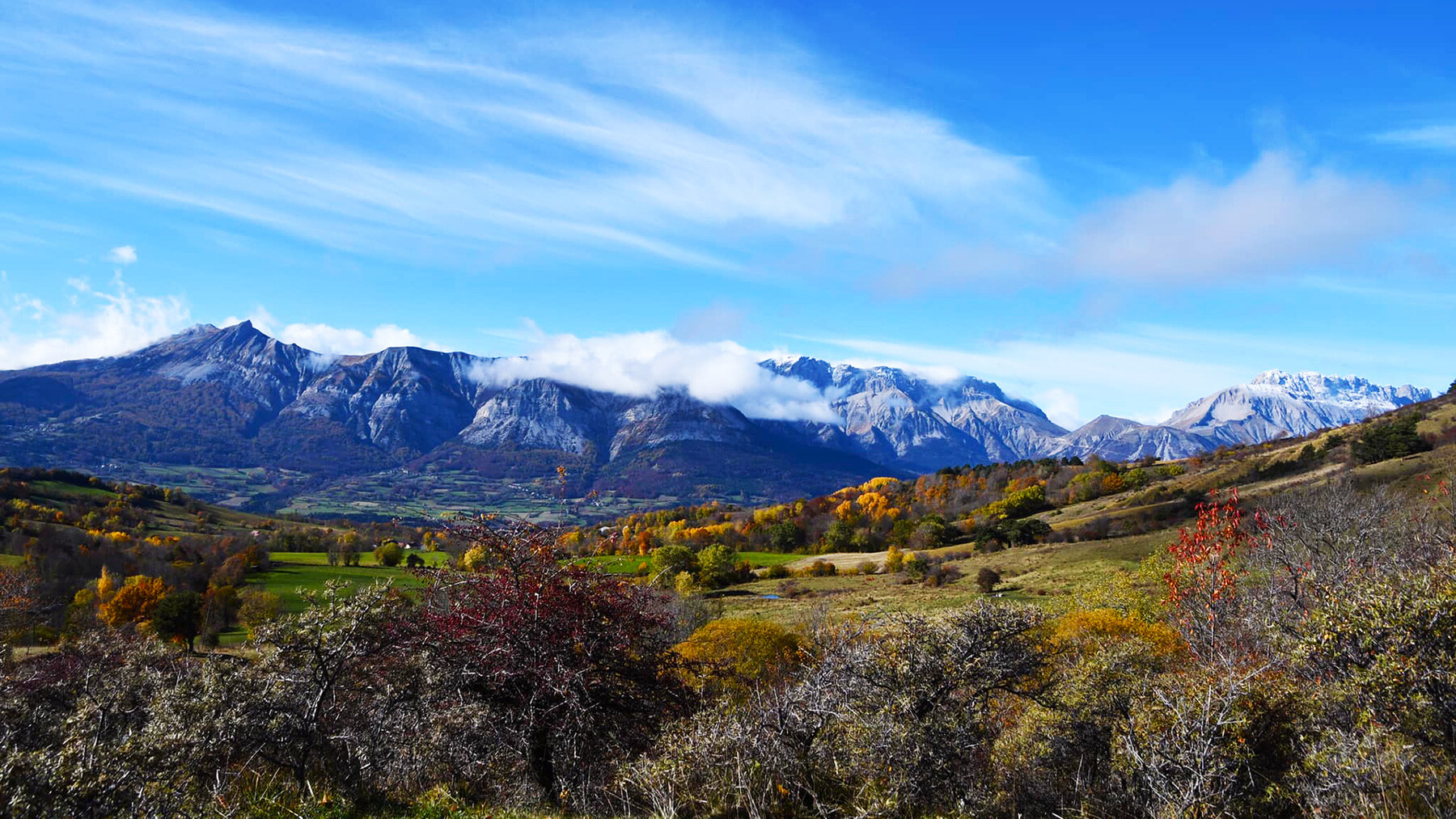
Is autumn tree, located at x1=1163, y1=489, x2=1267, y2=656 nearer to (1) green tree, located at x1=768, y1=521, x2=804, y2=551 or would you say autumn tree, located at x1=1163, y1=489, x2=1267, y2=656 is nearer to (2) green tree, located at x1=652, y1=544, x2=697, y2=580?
(2) green tree, located at x1=652, y1=544, x2=697, y2=580

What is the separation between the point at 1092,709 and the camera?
11.5 meters

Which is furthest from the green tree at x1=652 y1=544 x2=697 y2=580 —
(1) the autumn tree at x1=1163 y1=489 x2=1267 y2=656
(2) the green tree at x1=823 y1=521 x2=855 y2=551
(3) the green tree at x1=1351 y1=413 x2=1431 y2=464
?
(3) the green tree at x1=1351 y1=413 x2=1431 y2=464

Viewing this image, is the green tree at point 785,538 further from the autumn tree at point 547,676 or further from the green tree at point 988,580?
the autumn tree at point 547,676

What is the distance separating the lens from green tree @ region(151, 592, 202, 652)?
62500mm

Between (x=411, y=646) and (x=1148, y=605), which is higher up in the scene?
(x=411, y=646)

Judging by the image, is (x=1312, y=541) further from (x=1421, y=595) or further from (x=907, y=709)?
(x=907, y=709)

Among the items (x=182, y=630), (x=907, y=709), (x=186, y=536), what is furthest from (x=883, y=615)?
(x=186, y=536)

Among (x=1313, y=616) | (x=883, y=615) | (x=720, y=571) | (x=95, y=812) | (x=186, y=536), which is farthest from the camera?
(x=186, y=536)

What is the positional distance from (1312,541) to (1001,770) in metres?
33.3

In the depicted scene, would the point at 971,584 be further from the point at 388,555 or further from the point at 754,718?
the point at 388,555

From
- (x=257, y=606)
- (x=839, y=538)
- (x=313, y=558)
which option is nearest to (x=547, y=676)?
(x=257, y=606)

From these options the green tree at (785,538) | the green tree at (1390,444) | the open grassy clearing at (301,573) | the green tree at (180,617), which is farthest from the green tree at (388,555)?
the green tree at (1390,444)

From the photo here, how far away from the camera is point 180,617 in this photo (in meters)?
63.9

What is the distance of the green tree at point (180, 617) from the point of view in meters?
62.5
